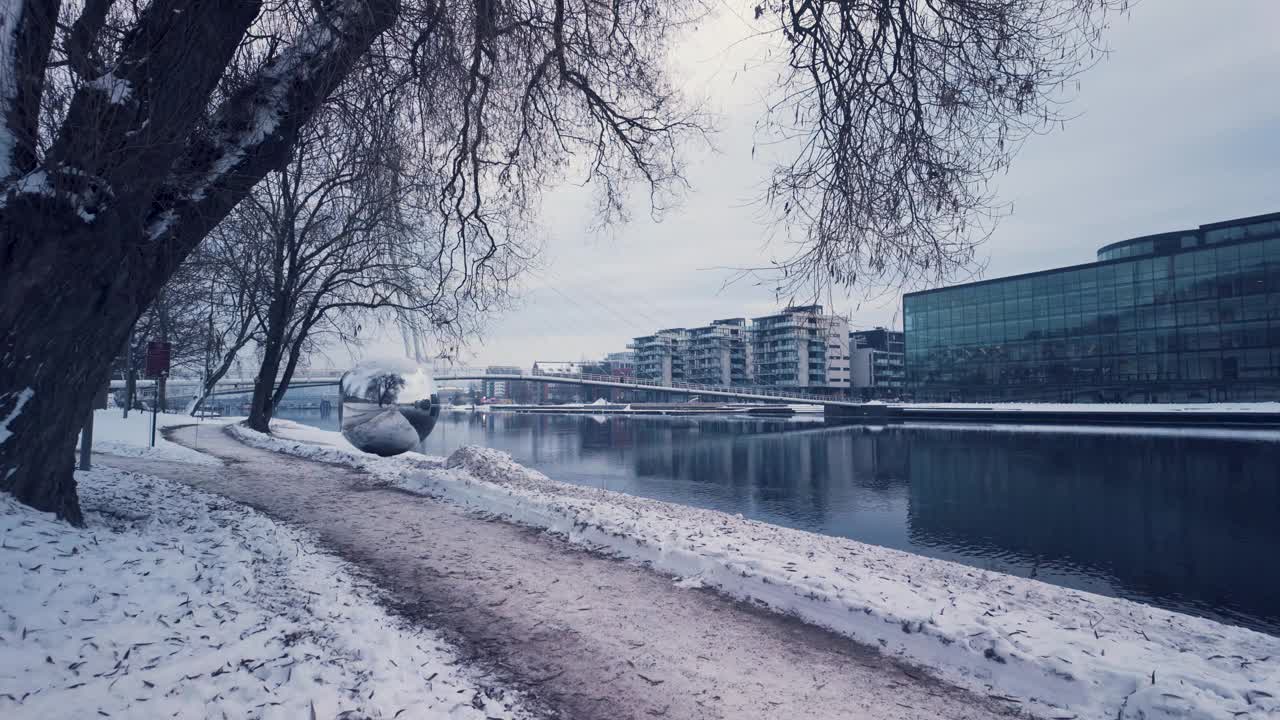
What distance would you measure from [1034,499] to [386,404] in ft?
59.4

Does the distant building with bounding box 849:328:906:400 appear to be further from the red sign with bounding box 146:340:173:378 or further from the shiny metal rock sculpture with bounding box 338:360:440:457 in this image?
the red sign with bounding box 146:340:173:378

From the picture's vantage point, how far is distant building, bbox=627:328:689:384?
503 ft

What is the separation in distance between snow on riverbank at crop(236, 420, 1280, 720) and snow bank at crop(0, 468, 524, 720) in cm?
275

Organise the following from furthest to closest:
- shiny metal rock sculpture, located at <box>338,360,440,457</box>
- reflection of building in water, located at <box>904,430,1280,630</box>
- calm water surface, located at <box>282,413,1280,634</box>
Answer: shiny metal rock sculpture, located at <box>338,360,440,457</box>
calm water surface, located at <box>282,413,1280,634</box>
reflection of building in water, located at <box>904,430,1280,630</box>

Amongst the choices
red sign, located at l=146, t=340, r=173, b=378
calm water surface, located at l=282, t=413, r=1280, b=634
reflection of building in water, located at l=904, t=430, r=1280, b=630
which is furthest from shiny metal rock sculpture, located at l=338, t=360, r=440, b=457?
reflection of building in water, located at l=904, t=430, r=1280, b=630

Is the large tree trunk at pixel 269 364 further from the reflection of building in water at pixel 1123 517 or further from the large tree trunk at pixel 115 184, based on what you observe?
the reflection of building in water at pixel 1123 517

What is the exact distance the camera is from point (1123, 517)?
634 inches

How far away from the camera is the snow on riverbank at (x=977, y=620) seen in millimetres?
4102

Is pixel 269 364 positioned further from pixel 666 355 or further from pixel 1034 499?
pixel 666 355

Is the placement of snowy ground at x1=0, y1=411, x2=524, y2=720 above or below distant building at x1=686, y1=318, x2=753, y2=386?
below

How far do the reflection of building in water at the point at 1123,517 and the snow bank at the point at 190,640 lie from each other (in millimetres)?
10641

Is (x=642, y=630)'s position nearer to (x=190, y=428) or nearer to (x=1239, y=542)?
(x=1239, y=542)

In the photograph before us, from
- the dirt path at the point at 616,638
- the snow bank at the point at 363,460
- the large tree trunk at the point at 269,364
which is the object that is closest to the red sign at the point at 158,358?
the large tree trunk at the point at 269,364

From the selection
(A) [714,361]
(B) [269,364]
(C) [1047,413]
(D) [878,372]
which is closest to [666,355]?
(A) [714,361]
